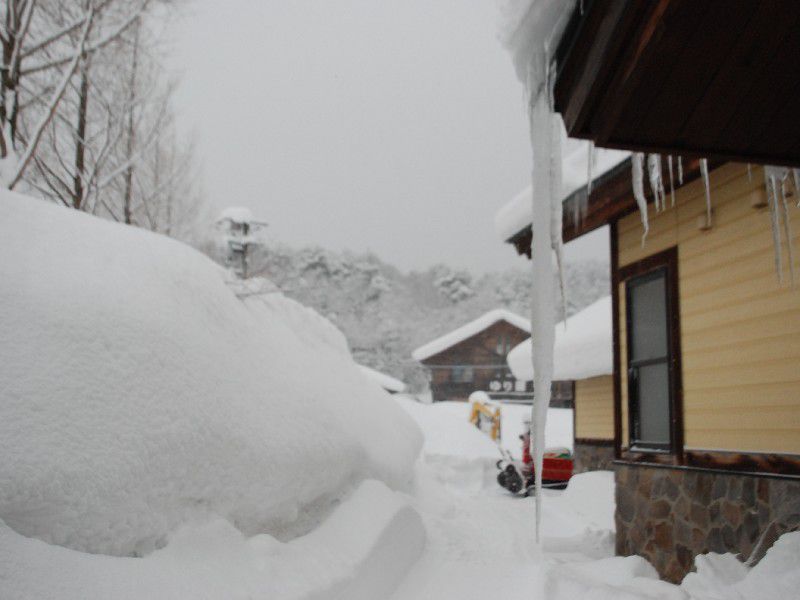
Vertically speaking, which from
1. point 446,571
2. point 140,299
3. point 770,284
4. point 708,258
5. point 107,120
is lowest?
point 446,571

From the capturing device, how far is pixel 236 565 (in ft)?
8.68

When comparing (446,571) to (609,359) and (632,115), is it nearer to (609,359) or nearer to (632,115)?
(632,115)

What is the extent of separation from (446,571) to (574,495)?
4919mm

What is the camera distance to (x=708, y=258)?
477 centimetres

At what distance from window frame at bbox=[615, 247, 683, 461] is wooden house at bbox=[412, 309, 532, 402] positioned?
22.5 meters

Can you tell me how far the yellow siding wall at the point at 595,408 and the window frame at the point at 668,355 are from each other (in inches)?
188

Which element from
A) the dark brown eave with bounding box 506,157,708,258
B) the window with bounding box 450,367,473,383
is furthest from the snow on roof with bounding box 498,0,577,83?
the window with bounding box 450,367,473,383

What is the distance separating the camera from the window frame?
4965 millimetres

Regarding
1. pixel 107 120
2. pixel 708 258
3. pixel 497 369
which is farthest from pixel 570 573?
pixel 497 369

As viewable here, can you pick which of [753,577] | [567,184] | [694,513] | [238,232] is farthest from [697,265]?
[238,232]

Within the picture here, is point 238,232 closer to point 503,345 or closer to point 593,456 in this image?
point 593,456

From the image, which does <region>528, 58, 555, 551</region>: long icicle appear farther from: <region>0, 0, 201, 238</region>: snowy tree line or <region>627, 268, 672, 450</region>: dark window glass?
<region>0, 0, 201, 238</region>: snowy tree line

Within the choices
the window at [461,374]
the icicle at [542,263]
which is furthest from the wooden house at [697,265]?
the window at [461,374]

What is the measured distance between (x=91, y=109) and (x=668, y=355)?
9621 millimetres
